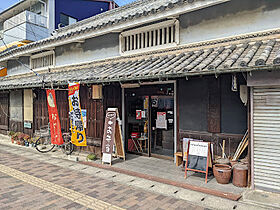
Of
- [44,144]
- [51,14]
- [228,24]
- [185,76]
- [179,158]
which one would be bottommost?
[44,144]

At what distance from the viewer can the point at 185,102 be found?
8594 mm

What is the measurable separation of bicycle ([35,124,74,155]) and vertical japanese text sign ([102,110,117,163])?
114 inches

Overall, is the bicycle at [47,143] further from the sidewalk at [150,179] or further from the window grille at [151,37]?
the window grille at [151,37]

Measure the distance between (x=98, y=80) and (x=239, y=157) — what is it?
582 cm

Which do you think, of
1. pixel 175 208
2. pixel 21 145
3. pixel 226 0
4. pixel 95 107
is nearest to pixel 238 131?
pixel 175 208

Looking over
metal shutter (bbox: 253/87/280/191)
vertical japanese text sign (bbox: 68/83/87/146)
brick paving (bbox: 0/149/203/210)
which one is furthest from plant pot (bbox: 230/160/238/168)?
vertical japanese text sign (bbox: 68/83/87/146)

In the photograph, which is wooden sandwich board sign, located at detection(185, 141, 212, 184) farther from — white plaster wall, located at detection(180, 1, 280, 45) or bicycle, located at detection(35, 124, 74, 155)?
bicycle, located at detection(35, 124, 74, 155)

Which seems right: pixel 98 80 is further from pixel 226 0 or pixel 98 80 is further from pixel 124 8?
pixel 124 8

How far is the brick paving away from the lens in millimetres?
5723

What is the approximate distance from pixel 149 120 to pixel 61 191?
506cm

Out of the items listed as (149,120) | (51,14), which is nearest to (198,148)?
(149,120)

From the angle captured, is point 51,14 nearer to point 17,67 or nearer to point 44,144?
point 17,67

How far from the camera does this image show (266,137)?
6.00 m

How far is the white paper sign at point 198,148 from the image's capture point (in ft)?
23.7
